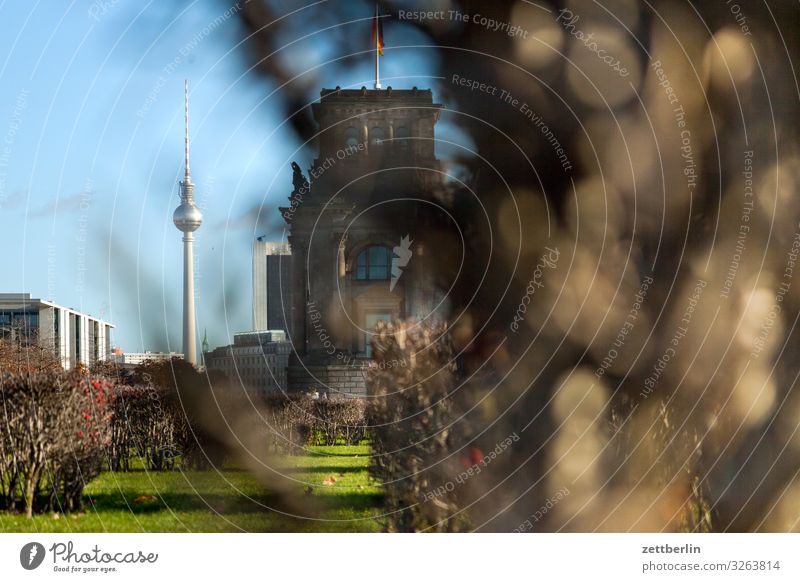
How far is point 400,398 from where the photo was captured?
3.75 metres

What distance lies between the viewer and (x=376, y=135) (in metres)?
3.80

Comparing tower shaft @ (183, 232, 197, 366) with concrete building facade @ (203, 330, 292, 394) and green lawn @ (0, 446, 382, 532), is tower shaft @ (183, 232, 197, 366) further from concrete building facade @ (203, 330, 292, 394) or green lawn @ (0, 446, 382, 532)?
green lawn @ (0, 446, 382, 532)

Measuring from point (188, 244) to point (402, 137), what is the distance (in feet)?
3.41

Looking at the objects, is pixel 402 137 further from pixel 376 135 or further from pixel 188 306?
pixel 188 306

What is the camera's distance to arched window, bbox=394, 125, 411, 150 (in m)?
3.68

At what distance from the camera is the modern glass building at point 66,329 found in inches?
165

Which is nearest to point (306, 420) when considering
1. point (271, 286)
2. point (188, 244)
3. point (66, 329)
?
point (271, 286)

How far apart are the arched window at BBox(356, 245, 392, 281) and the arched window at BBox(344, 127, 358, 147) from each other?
46 centimetres

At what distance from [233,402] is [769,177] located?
2353 millimetres

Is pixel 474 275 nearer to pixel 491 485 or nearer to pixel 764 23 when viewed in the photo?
pixel 491 485

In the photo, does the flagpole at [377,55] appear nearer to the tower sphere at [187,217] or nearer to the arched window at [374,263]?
the arched window at [374,263]

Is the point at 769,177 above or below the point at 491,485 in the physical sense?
above

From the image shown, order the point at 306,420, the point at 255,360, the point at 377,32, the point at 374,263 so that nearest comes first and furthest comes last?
the point at 377,32 → the point at 374,263 → the point at 255,360 → the point at 306,420

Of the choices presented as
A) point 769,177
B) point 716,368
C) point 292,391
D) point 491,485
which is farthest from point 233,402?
point 769,177
